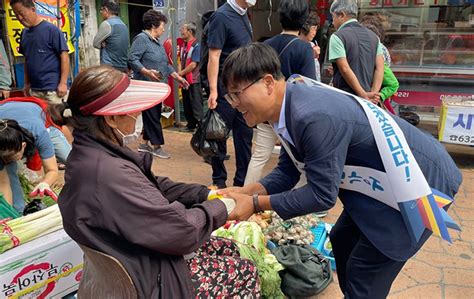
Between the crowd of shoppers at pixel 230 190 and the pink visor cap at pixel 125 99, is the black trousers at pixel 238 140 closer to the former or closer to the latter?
the crowd of shoppers at pixel 230 190

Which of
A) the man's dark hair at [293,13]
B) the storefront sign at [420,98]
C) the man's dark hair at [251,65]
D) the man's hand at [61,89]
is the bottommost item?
the storefront sign at [420,98]

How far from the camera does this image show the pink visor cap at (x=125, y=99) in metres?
1.48

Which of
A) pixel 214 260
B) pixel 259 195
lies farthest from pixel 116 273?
pixel 259 195

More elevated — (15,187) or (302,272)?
(15,187)

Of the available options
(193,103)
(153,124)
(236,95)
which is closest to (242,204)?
(236,95)

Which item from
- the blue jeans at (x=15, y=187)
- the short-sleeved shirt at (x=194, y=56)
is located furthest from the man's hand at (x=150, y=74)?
the blue jeans at (x=15, y=187)

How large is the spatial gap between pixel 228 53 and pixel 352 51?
112 centimetres

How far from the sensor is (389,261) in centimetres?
172

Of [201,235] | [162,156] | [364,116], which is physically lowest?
[162,156]

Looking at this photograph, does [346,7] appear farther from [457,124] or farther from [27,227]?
[27,227]

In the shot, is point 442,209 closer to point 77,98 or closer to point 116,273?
point 116,273

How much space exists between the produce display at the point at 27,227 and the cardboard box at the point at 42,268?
0.03 meters

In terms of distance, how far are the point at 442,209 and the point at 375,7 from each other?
20.1 feet

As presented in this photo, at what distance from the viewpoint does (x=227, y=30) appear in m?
3.57
